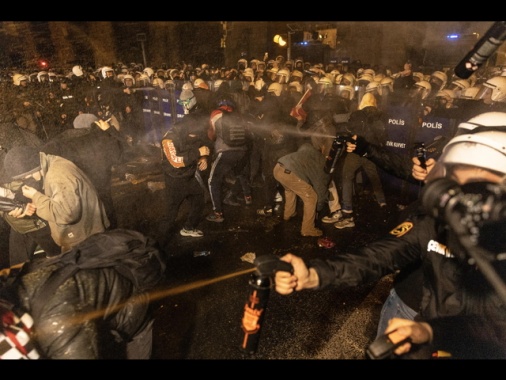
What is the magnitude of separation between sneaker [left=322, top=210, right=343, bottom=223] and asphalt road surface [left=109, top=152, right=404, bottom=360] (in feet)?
0.40

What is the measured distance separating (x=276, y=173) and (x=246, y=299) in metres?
2.06

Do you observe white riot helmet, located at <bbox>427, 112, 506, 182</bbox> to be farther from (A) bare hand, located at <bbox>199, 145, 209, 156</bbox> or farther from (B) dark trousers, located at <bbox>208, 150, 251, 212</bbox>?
(B) dark trousers, located at <bbox>208, 150, 251, 212</bbox>

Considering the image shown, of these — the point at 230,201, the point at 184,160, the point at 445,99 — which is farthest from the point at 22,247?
the point at 445,99

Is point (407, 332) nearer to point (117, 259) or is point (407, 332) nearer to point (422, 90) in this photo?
point (117, 259)

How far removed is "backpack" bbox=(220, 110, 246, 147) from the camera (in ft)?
17.8

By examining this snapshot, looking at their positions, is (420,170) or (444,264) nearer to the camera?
(444,264)

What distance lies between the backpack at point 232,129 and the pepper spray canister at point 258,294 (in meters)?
3.89

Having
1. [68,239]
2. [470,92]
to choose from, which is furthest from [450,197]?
[470,92]

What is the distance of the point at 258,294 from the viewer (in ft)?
5.73

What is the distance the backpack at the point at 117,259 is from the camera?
6.59 feet

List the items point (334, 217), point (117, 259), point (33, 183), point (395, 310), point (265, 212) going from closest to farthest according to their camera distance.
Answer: point (117, 259)
point (395, 310)
point (33, 183)
point (334, 217)
point (265, 212)

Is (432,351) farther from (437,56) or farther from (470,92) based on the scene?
(437,56)

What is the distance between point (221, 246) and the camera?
5320 mm

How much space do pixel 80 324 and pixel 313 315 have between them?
8.96 feet
